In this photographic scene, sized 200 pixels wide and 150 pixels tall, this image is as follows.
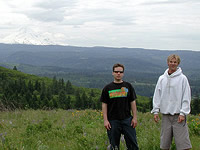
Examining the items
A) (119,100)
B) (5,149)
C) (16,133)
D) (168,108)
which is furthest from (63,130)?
(168,108)

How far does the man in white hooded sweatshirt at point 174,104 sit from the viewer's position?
545 centimetres

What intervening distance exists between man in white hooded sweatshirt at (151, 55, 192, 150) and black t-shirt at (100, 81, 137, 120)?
71 centimetres

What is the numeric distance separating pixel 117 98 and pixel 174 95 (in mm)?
1281

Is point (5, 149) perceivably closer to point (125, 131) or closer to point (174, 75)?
point (125, 131)

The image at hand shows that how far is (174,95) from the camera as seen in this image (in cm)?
561

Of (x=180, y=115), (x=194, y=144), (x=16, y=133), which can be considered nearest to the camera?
(x=180, y=115)

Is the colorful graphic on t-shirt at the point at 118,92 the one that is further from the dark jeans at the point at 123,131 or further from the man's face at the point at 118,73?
the dark jeans at the point at 123,131

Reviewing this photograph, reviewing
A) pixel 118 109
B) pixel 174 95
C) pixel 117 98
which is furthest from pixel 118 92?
pixel 174 95

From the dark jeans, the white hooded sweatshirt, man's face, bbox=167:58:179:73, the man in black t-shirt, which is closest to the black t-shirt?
the man in black t-shirt

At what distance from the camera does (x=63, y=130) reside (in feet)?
26.5

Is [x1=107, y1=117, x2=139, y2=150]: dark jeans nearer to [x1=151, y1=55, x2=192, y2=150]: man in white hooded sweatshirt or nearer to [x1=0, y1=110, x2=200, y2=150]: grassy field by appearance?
[x1=0, y1=110, x2=200, y2=150]: grassy field

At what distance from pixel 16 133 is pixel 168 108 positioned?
496 centimetres

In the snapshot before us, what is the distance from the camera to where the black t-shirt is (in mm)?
5527

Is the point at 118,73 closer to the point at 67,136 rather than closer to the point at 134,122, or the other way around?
the point at 134,122
